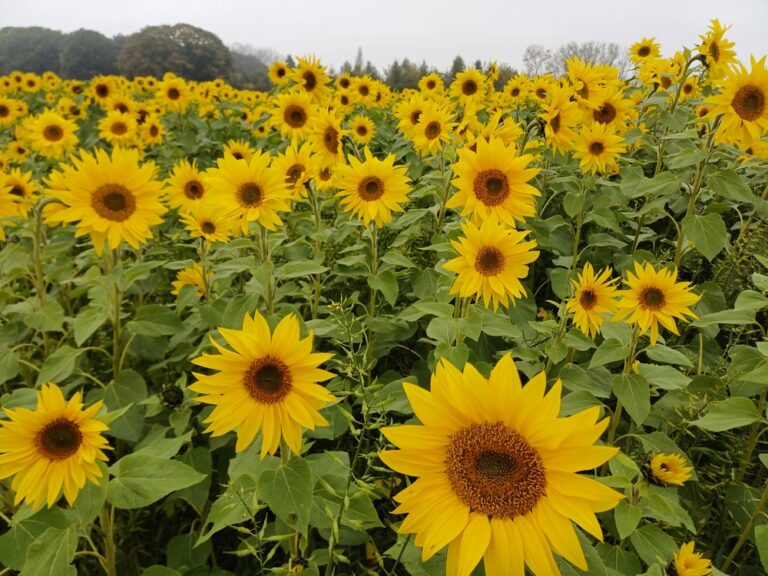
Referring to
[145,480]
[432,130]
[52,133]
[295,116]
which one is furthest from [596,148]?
[52,133]

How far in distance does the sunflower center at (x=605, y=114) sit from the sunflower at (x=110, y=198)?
133 inches

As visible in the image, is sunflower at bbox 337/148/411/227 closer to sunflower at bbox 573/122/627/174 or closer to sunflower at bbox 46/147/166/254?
sunflower at bbox 46/147/166/254

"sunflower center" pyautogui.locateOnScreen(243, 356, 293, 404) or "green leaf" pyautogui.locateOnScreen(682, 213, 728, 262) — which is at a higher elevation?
"green leaf" pyautogui.locateOnScreen(682, 213, 728, 262)

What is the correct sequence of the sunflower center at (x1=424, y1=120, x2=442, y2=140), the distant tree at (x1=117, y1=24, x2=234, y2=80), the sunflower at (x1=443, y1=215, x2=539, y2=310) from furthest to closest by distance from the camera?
the distant tree at (x1=117, y1=24, x2=234, y2=80)
the sunflower center at (x1=424, y1=120, x2=442, y2=140)
the sunflower at (x1=443, y1=215, x2=539, y2=310)

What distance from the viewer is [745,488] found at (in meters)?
2.23

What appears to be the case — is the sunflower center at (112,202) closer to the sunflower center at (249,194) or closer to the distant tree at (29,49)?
the sunflower center at (249,194)

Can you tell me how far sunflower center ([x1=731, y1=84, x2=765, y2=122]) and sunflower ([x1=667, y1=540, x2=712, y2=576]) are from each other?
7.60ft

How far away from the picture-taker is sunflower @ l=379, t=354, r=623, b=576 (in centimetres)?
117

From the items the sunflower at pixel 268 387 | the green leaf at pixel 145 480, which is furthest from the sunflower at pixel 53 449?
the sunflower at pixel 268 387

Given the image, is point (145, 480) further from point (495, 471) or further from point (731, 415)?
point (731, 415)

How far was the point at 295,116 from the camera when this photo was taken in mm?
4879

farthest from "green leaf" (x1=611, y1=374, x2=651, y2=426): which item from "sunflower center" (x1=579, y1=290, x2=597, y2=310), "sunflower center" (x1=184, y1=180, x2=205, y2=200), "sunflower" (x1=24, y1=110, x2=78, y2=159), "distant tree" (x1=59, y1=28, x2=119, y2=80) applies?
"distant tree" (x1=59, y1=28, x2=119, y2=80)

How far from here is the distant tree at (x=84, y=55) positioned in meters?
30.8

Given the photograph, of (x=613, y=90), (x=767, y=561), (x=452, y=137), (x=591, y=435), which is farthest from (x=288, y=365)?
(x=613, y=90)
